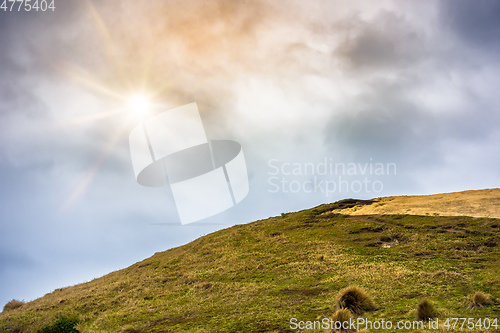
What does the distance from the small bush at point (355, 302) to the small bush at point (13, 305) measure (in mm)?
50530

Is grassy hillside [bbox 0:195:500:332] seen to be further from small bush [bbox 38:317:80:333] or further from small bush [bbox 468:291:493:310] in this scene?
small bush [bbox 38:317:80:333]

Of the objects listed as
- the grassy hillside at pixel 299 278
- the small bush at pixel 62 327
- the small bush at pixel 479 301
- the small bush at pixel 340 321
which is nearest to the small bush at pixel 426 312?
the grassy hillside at pixel 299 278

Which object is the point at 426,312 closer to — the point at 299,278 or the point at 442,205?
the point at 299,278

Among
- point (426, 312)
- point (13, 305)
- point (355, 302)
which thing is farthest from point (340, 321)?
point (13, 305)

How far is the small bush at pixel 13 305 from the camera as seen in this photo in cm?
4400

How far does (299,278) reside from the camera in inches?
1024

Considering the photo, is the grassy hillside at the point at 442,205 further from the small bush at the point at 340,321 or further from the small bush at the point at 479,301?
the small bush at the point at 340,321

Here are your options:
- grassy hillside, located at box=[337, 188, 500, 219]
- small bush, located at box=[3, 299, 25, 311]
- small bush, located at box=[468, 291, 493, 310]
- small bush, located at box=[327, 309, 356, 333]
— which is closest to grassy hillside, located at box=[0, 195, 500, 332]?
small bush, located at box=[468, 291, 493, 310]

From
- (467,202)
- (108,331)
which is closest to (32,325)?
(108,331)

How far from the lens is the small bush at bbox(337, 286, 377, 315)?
47.4 feet

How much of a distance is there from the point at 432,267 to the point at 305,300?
1203 centimetres

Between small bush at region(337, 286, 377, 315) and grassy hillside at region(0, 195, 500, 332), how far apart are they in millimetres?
623

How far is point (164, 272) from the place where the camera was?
132 ft

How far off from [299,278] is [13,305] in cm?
4474
